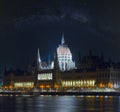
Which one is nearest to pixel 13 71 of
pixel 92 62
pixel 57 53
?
pixel 57 53

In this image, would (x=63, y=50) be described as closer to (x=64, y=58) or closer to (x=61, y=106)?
(x=64, y=58)

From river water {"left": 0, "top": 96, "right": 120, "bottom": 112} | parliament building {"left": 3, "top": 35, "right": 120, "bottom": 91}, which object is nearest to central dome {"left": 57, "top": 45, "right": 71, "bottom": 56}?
parliament building {"left": 3, "top": 35, "right": 120, "bottom": 91}

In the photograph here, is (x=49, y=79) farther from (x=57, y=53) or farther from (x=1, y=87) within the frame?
(x=1, y=87)

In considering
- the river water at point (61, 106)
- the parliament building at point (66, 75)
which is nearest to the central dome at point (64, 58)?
the parliament building at point (66, 75)

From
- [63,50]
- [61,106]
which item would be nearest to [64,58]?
[63,50]

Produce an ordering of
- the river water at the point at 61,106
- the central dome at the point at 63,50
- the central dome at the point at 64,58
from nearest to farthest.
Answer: the river water at the point at 61,106
the central dome at the point at 64,58
the central dome at the point at 63,50

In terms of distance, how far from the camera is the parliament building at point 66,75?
15500 cm

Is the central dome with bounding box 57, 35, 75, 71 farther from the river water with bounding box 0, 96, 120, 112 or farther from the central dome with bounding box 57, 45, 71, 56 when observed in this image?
the river water with bounding box 0, 96, 120, 112

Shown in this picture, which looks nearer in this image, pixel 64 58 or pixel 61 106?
pixel 61 106

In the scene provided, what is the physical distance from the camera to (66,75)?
16862cm

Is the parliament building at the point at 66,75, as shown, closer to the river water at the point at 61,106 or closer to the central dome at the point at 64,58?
the central dome at the point at 64,58

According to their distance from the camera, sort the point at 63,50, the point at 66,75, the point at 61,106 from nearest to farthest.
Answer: the point at 61,106
the point at 66,75
the point at 63,50

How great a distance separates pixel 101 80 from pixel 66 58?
104ft

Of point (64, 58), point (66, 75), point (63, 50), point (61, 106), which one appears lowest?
point (61, 106)
